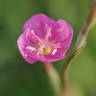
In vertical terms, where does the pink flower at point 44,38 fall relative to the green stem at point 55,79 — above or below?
above

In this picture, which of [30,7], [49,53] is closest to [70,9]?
[30,7]

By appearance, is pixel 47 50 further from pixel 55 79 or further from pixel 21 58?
pixel 21 58

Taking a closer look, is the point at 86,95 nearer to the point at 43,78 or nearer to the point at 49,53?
the point at 43,78

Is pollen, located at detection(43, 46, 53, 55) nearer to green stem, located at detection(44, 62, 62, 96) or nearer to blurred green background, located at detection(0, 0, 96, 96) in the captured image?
green stem, located at detection(44, 62, 62, 96)

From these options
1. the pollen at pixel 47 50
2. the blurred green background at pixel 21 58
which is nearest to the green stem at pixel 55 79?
the pollen at pixel 47 50

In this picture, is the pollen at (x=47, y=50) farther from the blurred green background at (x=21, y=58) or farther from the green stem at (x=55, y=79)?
the blurred green background at (x=21, y=58)

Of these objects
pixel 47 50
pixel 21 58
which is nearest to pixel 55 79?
pixel 47 50

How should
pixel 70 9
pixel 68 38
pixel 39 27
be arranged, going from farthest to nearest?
pixel 70 9 → pixel 39 27 → pixel 68 38
